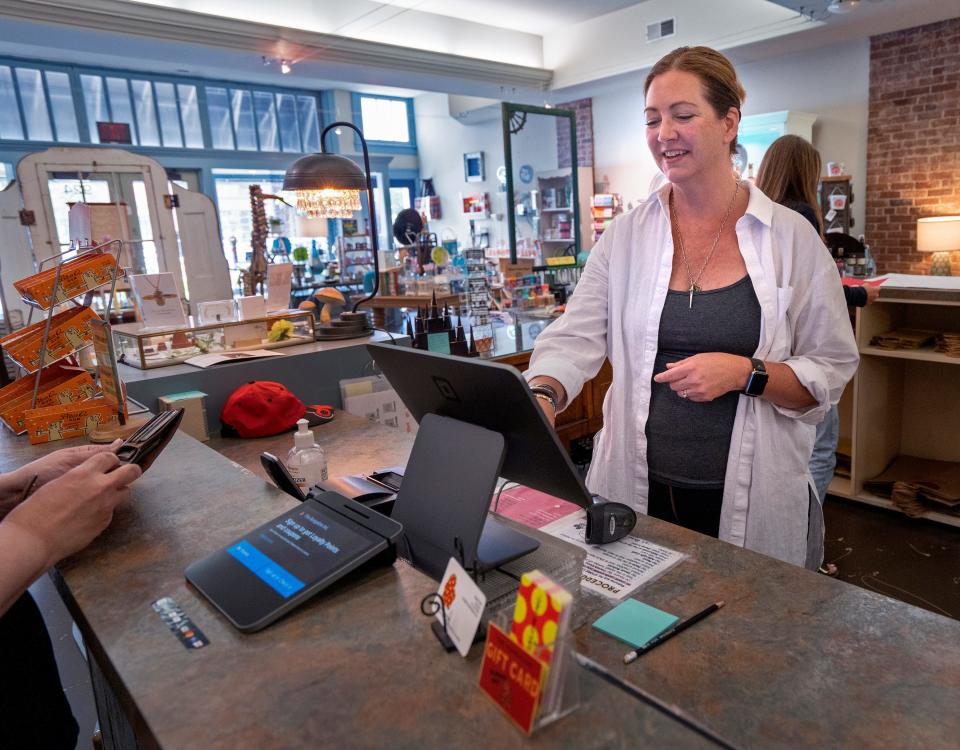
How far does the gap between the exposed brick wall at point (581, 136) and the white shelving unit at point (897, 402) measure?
21.6 ft

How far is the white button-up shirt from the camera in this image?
5.04 ft

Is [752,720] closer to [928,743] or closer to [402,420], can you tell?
[928,743]

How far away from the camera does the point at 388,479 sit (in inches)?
60.4

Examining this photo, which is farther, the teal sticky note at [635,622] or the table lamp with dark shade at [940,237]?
the table lamp with dark shade at [940,237]

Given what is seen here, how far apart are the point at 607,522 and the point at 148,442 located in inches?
33.4

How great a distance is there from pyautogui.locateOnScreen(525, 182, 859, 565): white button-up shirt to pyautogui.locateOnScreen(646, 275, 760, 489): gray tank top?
2 cm

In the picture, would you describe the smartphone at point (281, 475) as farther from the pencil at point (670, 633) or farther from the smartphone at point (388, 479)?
the pencil at point (670, 633)

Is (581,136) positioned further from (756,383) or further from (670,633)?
(670,633)

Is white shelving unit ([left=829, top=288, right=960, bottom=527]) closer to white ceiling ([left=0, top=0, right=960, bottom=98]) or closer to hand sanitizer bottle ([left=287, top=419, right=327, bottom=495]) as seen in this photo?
hand sanitizer bottle ([left=287, top=419, right=327, bottom=495])

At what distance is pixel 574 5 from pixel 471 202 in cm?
411

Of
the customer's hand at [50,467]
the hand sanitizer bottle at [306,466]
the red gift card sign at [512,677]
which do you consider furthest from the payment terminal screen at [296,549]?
the hand sanitizer bottle at [306,466]

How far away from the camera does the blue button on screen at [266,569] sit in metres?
0.83

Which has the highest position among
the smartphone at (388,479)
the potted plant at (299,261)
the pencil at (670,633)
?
the potted plant at (299,261)

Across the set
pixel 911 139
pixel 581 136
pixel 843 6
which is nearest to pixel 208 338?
pixel 843 6
